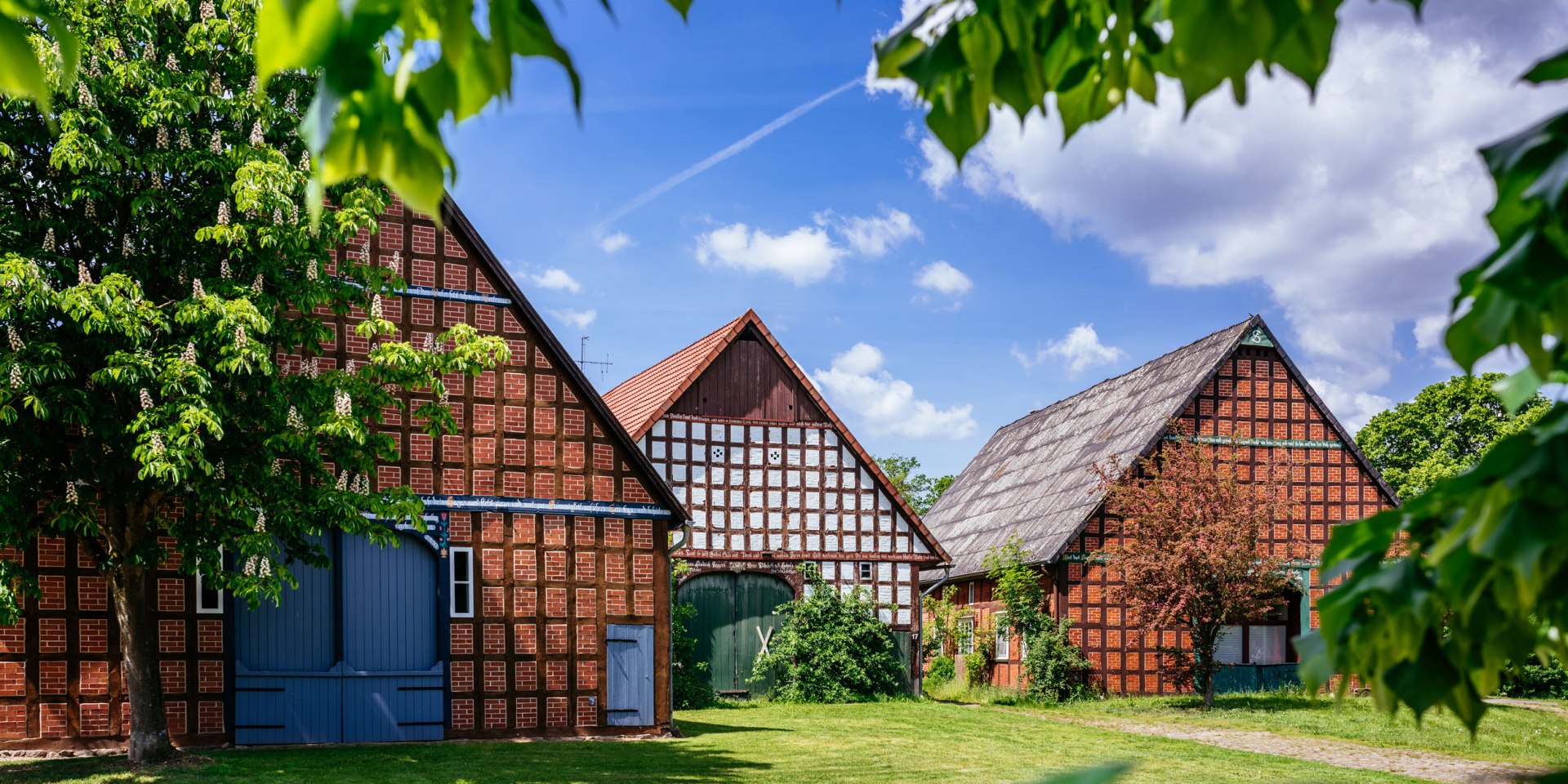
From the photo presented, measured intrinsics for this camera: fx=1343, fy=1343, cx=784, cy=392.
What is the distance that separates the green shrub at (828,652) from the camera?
23.8 metres

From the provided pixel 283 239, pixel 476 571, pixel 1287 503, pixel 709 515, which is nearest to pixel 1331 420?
pixel 1287 503

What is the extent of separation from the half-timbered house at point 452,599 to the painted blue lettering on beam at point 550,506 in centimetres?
2

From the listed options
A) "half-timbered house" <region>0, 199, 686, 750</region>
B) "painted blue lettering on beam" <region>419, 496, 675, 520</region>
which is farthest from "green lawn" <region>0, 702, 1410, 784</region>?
"painted blue lettering on beam" <region>419, 496, 675, 520</region>

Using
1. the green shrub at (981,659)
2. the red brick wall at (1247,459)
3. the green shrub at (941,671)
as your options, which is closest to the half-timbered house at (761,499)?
the green shrub at (981,659)

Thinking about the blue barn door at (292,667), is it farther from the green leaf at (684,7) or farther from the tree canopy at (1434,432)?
the tree canopy at (1434,432)

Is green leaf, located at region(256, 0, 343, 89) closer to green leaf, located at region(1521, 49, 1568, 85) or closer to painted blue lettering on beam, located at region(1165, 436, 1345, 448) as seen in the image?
green leaf, located at region(1521, 49, 1568, 85)

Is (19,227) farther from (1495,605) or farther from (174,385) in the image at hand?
(1495,605)

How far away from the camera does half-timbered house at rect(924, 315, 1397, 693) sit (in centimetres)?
2519

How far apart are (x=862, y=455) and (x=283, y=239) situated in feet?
46.3

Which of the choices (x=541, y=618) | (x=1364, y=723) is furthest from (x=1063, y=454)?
(x=541, y=618)

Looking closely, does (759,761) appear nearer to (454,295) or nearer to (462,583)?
(462,583)

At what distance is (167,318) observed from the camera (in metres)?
12.0

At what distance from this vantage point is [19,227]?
12227 mm

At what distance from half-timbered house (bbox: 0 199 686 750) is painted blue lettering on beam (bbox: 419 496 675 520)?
0.02m
